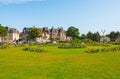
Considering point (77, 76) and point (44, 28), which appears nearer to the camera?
point (77, 76)

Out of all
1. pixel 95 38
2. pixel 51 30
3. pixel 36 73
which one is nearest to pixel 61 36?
pixel 51 30

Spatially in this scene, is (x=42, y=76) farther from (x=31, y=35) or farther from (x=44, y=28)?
(x=44, y=28)

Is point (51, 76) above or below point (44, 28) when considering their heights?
below

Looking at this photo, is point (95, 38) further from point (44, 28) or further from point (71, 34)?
point (44, 28)

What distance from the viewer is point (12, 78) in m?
15.5

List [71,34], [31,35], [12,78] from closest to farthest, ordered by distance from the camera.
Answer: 1. [12,78]
2. [31,35]
3. [71,34]

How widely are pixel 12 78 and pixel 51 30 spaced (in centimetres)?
14268

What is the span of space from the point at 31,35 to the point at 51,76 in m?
89.4

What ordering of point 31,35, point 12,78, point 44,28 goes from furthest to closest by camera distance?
1. point 44,28
2. point 31,35
3. point 12,78

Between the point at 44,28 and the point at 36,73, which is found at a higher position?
the point at 44,28

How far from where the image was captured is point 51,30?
15788 centimetres

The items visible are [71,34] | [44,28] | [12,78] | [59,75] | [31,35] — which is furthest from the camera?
[44,28]

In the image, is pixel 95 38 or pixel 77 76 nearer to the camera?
pixel 77 76

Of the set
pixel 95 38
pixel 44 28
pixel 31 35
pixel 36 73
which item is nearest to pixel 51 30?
pixel 44 28
